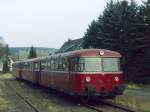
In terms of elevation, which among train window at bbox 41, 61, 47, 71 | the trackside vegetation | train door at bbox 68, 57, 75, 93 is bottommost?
train door at bbox 68, 57, 75, 93

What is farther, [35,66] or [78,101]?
[35,66]

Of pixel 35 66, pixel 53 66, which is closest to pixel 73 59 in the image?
pixel 53 66

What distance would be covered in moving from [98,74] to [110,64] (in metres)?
1.02

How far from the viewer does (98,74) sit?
2223 centimetres

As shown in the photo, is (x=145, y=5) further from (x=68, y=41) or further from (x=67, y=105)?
(x=68, y=41)

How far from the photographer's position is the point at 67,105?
22609mm

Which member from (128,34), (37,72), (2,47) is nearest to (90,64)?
(37,72)

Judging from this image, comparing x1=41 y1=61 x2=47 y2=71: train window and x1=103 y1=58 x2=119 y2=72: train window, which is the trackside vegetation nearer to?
x1=41 y1=61 x2=47 y2=71: train window

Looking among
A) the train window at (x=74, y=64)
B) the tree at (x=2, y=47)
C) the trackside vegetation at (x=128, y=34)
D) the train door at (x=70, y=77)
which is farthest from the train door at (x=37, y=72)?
the tree at (x=2, y=47)

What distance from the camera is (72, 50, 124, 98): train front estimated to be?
21.9 meters

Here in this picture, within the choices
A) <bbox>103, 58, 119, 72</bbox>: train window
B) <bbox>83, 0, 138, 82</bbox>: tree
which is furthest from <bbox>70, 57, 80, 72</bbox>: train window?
<bbox>83, 0, 138, 82</bbox>: tree

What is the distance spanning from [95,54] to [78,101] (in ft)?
10.7

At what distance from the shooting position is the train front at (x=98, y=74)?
71.8 ft

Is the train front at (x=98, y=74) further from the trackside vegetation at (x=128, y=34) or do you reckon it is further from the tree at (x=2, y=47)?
the tree at (x=2, y=47)
